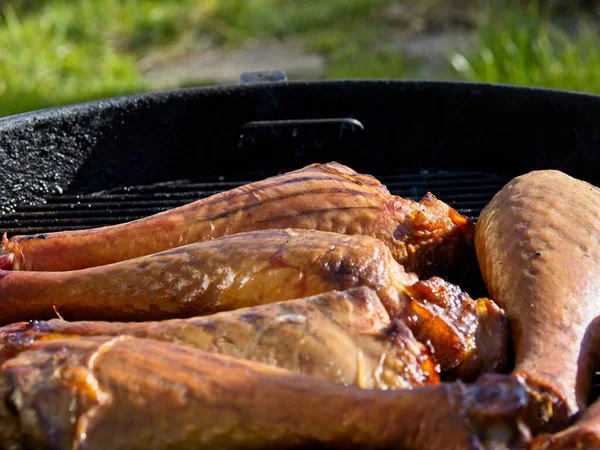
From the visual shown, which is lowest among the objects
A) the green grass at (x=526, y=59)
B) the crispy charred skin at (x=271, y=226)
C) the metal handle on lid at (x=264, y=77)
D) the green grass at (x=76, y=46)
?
the green grass at (x=76, y=46)

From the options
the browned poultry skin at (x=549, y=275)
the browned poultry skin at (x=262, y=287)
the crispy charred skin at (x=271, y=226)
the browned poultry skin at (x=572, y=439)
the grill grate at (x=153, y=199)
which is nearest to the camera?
the browned poultry skin at (x=572, y=439)

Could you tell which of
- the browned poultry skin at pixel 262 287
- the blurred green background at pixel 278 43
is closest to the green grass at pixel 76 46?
the blurred green background at pixel 278 43

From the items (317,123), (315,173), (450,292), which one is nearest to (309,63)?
(317,123)

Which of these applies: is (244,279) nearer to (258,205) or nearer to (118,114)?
(258,205)

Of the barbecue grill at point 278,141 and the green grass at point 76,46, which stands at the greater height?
the barbecue grill at point 278,141

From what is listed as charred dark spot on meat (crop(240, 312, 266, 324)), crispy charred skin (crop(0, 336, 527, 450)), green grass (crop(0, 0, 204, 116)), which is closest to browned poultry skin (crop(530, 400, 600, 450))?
crispy charred skin (crop(0, 336, 527, 450))

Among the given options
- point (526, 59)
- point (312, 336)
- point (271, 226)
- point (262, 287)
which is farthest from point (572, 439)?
point (526, 59)

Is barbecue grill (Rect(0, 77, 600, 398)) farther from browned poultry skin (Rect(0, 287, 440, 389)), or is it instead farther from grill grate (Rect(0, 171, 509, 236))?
browned poultry skin (Rect(0, 287, 440, 389))

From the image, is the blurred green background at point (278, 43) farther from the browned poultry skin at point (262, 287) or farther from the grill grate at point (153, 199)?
the browned poultry skin at point (262, 287)
